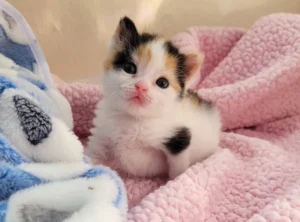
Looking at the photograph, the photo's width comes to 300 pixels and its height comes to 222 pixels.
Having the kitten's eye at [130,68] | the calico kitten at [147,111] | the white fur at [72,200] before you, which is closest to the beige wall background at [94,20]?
the calico kitten at [147,111]

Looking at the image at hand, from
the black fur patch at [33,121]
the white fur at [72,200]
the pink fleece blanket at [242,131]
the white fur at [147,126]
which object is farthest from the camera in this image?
the white fur at [147,126]

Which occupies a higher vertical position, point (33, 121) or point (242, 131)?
point (242, 131)

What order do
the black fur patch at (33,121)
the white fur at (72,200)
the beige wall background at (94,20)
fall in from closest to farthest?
the white fur at (72,200)
the black fur patch at (33,121)
the beige wall background at (94,20)

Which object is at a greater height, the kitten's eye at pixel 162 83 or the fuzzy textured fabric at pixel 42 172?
the kitten's eye at pixel 162 83

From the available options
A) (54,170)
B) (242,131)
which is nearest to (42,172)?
(54,170)

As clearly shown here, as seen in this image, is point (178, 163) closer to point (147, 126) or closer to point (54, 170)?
point (147, 126)

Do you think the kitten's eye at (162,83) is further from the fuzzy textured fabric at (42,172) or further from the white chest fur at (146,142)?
the fuzzy textured fabric at (42,172)

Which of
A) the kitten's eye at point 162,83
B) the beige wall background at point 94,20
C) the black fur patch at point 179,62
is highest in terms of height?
the beige wall background at point 94,20
